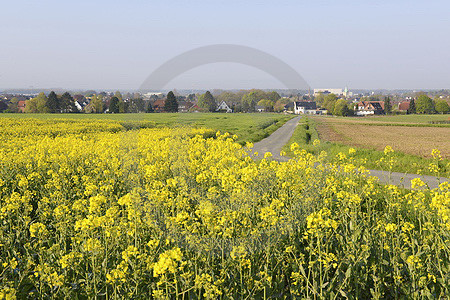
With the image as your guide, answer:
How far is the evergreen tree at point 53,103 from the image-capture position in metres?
83.9

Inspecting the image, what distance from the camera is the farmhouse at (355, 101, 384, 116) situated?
145625 millimetres

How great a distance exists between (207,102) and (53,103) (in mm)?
81725

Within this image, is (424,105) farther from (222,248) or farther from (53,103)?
(222,248)

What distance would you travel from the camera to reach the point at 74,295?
4211 mm

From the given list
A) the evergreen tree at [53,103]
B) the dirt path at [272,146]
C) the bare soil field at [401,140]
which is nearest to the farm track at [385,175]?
the dirt path at [272,146]

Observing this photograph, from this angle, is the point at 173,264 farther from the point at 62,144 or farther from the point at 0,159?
the point at 62,144

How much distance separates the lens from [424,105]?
424ft

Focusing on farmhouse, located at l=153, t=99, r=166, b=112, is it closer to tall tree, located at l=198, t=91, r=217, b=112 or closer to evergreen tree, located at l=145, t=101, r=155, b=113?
evergreen tree, located at l=145, t=101, r=155, b=113

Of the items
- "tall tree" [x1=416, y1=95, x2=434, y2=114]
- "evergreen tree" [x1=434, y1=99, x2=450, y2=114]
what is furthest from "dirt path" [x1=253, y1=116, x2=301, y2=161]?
"evergreen tree" [x1=434, y1=99, x2=450, y2=114]

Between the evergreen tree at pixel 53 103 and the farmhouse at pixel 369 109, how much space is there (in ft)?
369

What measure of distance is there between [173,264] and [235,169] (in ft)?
14.6

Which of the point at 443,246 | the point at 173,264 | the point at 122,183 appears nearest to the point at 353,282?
the point at 443,246

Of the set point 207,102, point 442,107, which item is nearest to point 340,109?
point 442,107

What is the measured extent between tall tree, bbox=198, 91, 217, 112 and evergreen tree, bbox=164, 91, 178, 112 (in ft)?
3.32
